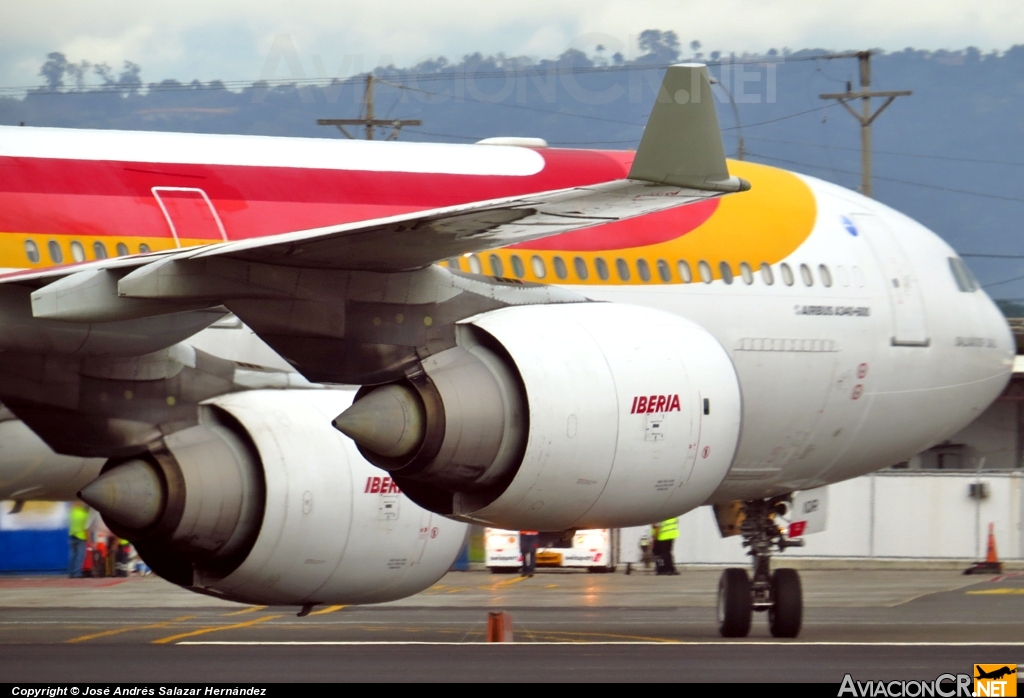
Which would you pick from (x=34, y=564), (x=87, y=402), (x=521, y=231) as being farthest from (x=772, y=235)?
(x=34, y=564)

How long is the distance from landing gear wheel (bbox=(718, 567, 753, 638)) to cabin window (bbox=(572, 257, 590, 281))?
9.77ft

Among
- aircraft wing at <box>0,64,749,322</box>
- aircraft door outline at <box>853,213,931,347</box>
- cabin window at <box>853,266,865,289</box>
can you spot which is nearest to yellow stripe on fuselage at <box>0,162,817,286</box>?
cabin window at <box>853,266,865,289</box>

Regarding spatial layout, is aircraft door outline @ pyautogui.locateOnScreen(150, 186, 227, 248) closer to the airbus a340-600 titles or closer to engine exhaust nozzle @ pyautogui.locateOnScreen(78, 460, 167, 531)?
the airbus a340-600 titles

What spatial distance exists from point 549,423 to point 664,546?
632 inches

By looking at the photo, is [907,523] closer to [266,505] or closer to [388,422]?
[266,505]

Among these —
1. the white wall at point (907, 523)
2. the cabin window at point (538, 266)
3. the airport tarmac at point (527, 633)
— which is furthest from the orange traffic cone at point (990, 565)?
the cabin window at point (538, 266)

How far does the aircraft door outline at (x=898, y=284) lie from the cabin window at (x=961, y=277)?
69 cm

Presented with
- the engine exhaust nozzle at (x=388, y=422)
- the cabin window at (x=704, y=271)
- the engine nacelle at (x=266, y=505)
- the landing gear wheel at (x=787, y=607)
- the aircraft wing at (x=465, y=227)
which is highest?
the cabin window at (x=704, y=271)

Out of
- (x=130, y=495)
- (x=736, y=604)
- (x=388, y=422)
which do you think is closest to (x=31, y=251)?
(x=130, y=495)

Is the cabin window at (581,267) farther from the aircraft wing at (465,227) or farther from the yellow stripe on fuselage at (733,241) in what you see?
the aircraft wing at (465,227)

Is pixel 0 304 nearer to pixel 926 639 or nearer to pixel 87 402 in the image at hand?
pixel 87 402

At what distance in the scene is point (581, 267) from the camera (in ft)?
40.2

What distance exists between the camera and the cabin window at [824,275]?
13.3 meters

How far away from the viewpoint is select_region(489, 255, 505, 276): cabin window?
11961 mm
